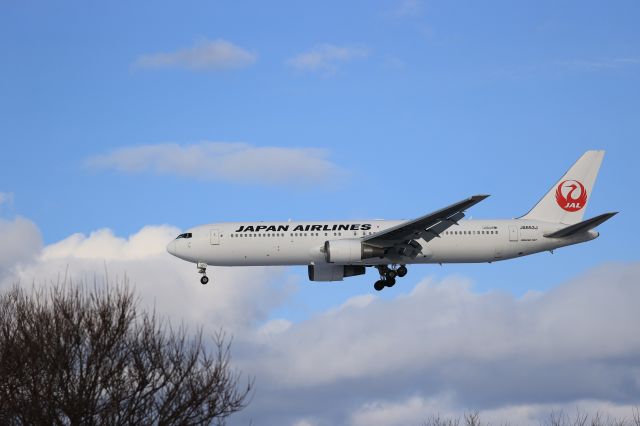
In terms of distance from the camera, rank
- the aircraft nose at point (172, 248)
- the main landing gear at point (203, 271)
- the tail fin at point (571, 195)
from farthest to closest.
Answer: the tail fin at point (571, 195) < the aircraft nose at point (172, 248) < the main landing gear at point (203, 271)

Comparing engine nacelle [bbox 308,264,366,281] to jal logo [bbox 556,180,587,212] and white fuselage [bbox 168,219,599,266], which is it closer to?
white fuselage [bbox 168,219,599,266]

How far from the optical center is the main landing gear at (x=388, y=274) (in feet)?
175

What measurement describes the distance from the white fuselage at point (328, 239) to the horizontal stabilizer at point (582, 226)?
0.31 metres

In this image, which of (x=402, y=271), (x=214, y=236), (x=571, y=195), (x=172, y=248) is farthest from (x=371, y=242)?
(x=571, y=195)

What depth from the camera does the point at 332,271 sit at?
53.4 m

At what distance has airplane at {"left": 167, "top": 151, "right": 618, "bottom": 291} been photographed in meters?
50.1

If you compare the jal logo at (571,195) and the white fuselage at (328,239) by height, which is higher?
the jal logo at (571,195)


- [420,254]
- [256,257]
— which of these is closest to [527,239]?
[420,254]

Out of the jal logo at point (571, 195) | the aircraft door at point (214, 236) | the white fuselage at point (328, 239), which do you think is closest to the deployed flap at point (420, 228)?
the white fuselage at point (328, 239)

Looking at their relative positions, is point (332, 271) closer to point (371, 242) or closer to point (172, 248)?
point (371, 242)

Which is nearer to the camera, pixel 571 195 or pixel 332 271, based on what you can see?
pixel 332 271

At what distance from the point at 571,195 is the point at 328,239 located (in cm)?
1554

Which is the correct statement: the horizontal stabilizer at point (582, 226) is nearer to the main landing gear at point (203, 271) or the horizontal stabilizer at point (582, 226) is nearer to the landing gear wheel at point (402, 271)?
the landing gear wheel at point (402, 271)

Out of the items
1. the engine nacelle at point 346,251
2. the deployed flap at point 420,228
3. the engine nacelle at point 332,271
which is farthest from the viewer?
the engine nacelle at point 332,271
